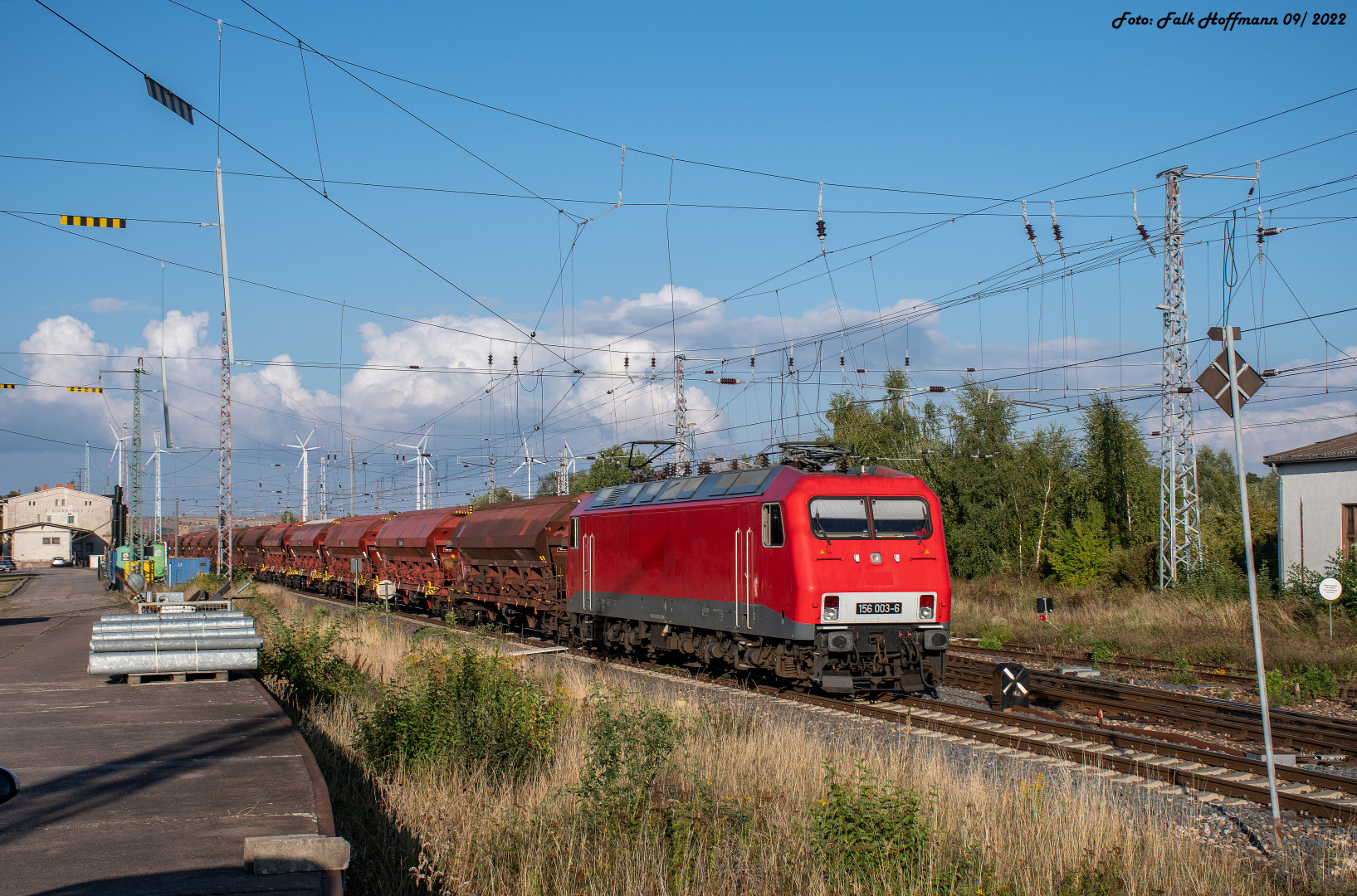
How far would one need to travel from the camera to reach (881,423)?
54.0 m

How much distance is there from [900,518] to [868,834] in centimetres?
871

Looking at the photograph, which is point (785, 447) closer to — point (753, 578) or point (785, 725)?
point (753, 578)

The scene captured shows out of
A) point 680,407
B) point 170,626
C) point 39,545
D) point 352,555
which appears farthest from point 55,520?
point 170,626

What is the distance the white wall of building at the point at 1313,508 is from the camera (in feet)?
84.0

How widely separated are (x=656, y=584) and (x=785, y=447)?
4.38m

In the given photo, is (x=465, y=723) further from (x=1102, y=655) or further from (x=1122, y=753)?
(x=1102, y=655)

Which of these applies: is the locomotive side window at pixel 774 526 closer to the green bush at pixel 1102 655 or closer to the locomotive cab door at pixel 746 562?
the locomotive cab door at pixel 746 562

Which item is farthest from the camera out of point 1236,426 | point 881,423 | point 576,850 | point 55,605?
point 881,423

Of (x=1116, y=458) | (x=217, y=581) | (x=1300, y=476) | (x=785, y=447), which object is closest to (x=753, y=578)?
(x=785, y=447)

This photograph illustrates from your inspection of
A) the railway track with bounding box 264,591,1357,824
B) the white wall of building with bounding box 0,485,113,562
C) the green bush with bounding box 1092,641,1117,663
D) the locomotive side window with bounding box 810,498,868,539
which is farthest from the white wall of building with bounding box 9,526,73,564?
the railway track with bounding box 264,591,1357,824

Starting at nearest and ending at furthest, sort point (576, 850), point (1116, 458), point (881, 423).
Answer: point (576, 850)
point (1116, 458)
point (881, 423)

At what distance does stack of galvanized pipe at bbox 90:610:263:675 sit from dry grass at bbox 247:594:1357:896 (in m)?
4.56

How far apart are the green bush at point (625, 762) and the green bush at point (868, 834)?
5.06 ft

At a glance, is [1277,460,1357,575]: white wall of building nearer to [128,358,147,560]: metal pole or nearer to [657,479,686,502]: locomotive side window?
[657,479,686,502]: locomotive side window
